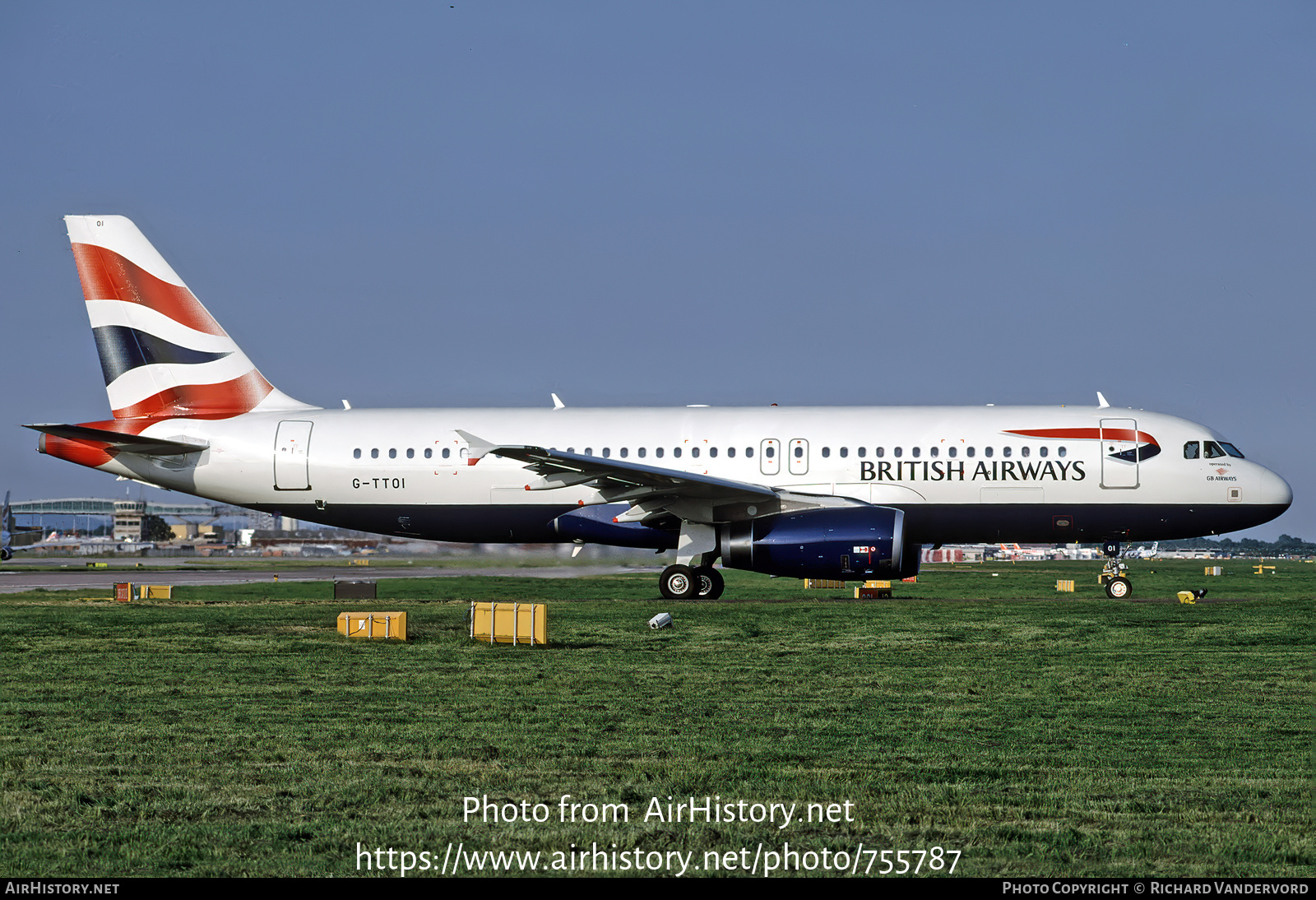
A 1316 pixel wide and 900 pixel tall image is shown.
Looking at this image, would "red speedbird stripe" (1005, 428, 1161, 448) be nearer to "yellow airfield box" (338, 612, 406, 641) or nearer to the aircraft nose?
the aircraft nose

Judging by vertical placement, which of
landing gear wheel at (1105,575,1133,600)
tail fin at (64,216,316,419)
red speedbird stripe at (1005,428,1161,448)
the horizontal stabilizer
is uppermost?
tail fin at (64,216,316,419)

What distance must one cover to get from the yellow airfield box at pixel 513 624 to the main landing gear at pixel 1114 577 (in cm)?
1608

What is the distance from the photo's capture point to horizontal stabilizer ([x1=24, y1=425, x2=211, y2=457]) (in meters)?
27.8

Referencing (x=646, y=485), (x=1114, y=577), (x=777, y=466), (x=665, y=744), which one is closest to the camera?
(x=665, y=744)

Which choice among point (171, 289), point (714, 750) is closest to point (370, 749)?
point (714, 750)

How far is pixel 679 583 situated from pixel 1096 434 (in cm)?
918

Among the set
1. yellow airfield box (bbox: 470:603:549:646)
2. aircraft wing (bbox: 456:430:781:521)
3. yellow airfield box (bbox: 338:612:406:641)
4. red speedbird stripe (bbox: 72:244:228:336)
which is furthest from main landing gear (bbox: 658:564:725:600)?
red speedbird stripe (bbox: 72:244:228:336)

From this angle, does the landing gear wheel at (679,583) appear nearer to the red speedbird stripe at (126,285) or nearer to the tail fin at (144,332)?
the tail fin at (144,332)

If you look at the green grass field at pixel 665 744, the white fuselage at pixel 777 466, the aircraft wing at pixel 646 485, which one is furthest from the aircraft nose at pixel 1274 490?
the aircraft wing at pixel 646 485

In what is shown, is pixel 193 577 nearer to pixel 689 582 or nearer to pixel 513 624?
pixel 689 582

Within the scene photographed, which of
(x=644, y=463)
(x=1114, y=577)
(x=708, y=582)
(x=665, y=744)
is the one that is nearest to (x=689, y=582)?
(x=708, y=582)

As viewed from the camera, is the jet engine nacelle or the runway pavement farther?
the runway pavement

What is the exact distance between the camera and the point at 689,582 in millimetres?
27297
